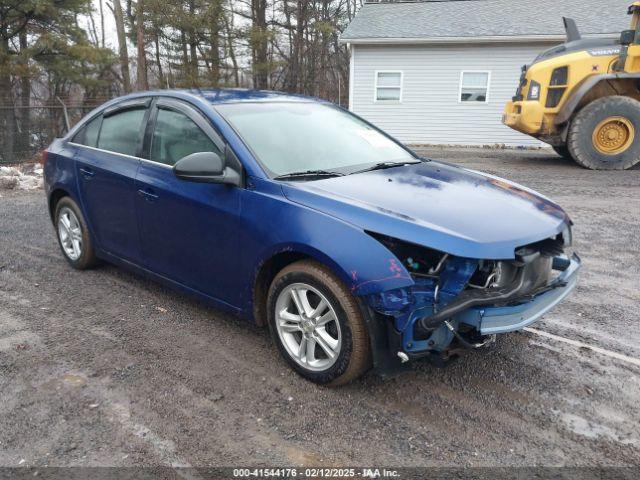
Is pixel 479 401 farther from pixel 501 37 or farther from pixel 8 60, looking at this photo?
pixel 8 60

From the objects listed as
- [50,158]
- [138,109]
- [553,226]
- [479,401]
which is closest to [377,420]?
[479,401]

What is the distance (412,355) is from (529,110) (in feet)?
32.0

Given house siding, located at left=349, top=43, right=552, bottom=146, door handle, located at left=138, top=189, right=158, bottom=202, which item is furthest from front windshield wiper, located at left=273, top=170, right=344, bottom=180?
house siding, located at left=349, top=43, right=552, bottom=146

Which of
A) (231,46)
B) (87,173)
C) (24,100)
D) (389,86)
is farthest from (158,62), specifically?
(87,173)

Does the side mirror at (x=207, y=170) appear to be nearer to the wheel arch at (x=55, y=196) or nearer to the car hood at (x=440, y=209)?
the car hood at (x=440, y=209)

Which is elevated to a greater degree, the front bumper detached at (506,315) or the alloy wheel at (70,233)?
the front bumper detached at (506,315)

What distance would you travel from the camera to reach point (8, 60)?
16078mm

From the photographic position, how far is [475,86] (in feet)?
54.1

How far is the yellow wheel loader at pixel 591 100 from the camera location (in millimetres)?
10070

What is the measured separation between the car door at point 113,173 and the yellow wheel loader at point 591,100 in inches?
360

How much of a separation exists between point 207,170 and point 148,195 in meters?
0.85

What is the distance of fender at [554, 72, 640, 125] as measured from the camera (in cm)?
1005

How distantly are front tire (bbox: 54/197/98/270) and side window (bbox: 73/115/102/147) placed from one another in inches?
22.1

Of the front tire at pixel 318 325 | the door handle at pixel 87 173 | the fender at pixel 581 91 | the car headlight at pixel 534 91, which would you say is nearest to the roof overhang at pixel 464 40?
the car headlight at pixel 534 91
